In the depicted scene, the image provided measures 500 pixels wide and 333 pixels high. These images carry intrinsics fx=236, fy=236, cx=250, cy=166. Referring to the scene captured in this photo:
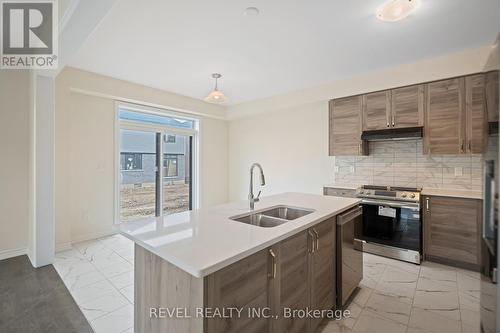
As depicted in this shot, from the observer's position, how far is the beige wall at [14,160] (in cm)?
321

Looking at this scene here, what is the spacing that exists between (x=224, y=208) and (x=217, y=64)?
7.20 ft

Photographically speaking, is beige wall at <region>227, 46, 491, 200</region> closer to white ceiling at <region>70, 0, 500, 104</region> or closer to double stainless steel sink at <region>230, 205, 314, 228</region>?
white ceiling at <region>70, 0, 500, 104</region>

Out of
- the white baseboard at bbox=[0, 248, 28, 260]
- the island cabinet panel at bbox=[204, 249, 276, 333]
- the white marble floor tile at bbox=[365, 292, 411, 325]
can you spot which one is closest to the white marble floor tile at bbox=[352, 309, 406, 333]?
the white marble floor tile at bbox=[365, 292, 411, 325]

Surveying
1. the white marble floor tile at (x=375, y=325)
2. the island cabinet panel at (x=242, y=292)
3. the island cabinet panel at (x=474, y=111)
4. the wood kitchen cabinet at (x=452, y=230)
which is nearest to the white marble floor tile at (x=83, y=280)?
the island cabinet panel at (x=242, y=292)

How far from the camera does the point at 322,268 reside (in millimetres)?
1786

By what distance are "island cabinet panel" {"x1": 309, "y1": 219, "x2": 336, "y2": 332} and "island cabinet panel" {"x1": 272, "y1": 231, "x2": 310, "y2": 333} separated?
0.08 meters

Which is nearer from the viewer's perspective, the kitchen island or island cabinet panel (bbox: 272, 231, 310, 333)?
the kitchen island

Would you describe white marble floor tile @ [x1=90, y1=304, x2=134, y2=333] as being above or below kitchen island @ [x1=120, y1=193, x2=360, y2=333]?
below

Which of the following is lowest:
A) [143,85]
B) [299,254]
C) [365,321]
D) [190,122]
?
[365,321]

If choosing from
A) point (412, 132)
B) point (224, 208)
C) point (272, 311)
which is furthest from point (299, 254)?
point (412, 132)

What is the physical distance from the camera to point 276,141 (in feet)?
16.8

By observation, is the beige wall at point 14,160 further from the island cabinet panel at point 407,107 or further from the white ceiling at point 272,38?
the island cabinet panel at point 407,107

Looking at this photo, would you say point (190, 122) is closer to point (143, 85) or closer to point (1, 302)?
point (143, 85)

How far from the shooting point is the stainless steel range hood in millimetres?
3131
